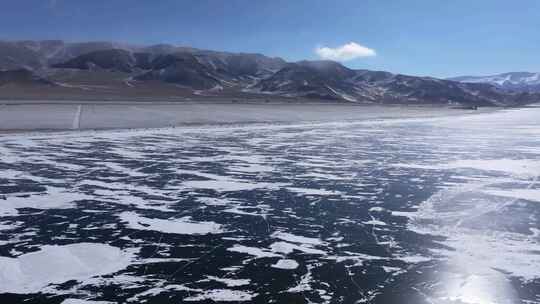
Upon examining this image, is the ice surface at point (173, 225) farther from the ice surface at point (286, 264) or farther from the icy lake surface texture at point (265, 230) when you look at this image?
the ice surface at point (286, 264)

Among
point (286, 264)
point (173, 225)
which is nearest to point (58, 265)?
point (173, 225)

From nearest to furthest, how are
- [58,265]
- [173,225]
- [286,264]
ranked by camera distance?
[58,265] → [286,264] → [173,225]

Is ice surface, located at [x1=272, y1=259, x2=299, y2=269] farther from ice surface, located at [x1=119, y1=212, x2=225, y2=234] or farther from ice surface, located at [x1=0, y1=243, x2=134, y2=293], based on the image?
ice surface, located at [x1=0, y1=243, x2=134, y2=293]

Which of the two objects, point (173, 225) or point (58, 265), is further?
point (173, 225)

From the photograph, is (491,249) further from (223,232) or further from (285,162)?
(285,162)

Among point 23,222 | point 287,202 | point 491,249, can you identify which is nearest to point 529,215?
point 491,249

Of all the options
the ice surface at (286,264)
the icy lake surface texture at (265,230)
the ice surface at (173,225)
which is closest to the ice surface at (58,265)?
the icy lake surface texture at (265,230)

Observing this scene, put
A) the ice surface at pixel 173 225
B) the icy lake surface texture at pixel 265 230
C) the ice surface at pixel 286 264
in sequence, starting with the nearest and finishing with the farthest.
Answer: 1. the icy lake surface texture at pixel 265 230
2. the ice surface at pixel 286 264
3. the ice surface at pixel 173 225

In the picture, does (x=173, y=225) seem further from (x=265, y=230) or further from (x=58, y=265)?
(x=58, y=265)

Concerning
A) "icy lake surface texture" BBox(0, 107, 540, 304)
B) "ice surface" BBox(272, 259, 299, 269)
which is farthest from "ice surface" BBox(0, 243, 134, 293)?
"ice surface" BBox(272, 259, 299, 269)
